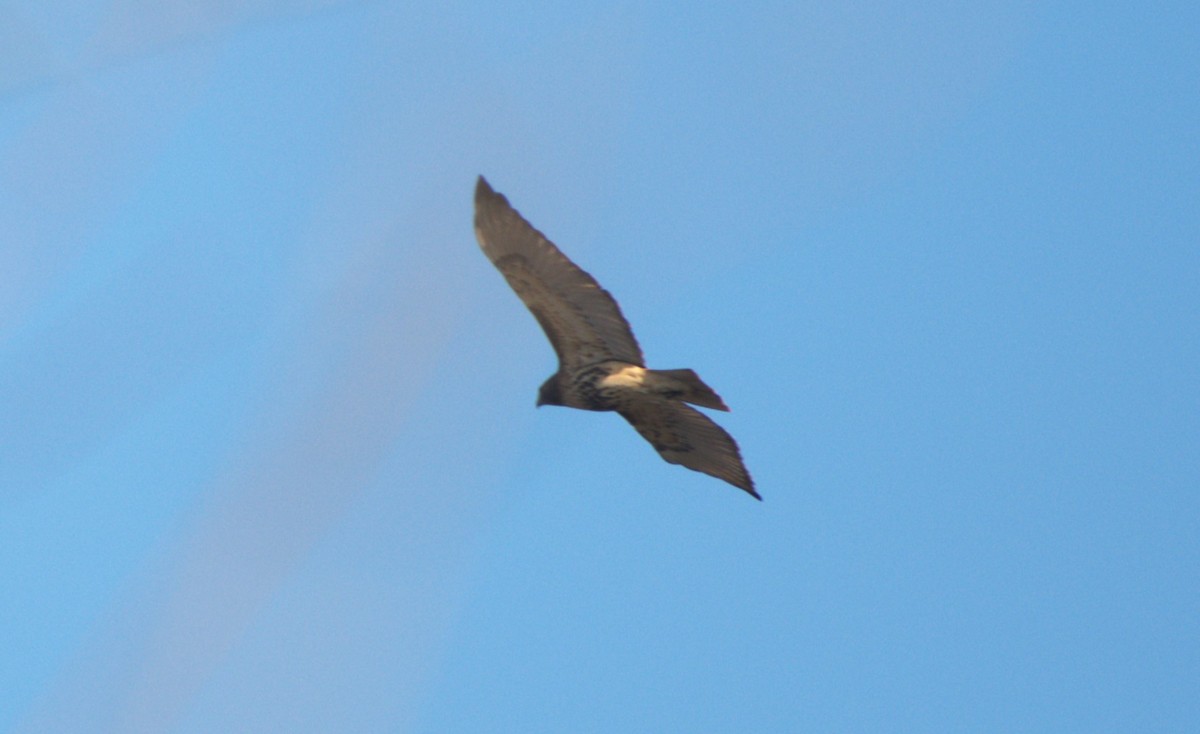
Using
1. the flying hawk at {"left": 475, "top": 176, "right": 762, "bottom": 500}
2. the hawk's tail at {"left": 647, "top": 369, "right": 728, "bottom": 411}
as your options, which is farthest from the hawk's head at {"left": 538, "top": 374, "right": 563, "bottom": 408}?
the hawk's tail at {"left": 647, "top": 369, "right": 728, "bottom": 411}

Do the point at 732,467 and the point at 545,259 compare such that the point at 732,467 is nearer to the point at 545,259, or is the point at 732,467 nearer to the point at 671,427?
the point at 671,427

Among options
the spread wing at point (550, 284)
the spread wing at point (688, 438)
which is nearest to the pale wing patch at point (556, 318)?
the spread wing at point (550, 284)

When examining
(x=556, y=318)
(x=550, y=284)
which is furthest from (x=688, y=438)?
(x=550, y=284)

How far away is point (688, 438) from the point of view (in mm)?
27531

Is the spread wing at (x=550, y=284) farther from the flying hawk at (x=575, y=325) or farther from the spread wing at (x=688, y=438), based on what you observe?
the spread wing at (x=688, y=438)

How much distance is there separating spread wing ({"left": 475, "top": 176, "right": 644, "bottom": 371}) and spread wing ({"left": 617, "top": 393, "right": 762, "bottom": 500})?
36.0 inches

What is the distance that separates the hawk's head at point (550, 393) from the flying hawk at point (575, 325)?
0.01 metres

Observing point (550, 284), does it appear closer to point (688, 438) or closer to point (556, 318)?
point (556, 318)

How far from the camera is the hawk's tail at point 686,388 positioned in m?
24.9

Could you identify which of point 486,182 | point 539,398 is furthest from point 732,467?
point 486,182

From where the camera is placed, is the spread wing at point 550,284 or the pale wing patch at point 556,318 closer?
the spread wing at point 550,284

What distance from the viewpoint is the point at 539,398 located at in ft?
89.9

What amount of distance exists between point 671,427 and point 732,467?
95cm

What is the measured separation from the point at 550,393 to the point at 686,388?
2654 millimetres
